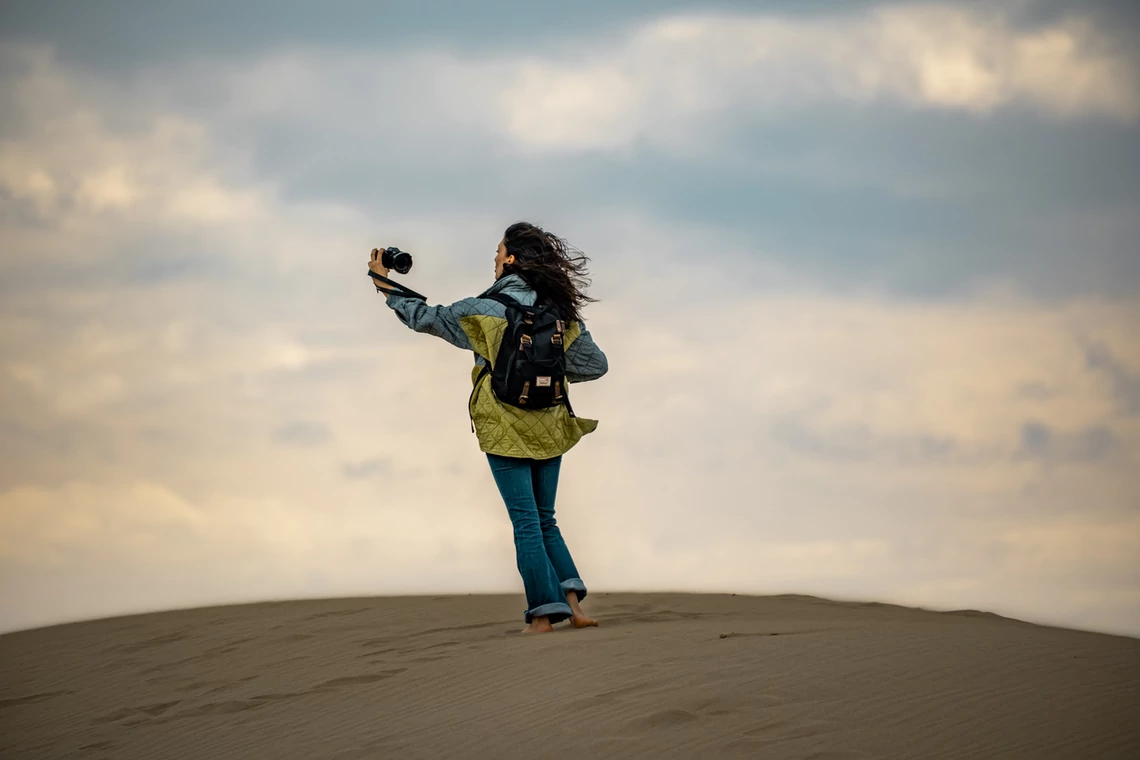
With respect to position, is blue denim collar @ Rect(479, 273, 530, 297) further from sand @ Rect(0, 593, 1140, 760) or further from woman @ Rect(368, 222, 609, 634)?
sand @ Rect(0, 593, 1140, 760)

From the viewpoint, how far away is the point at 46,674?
31.4ft

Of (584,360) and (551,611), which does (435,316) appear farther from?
(551,611)

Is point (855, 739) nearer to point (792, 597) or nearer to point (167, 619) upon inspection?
point (792, 597)

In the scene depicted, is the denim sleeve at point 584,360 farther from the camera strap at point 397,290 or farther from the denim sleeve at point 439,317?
the camera strap at point 397,290

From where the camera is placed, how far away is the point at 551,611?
8141 mm

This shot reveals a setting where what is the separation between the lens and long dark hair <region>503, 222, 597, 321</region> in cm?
830

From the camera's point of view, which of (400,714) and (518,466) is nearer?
(400,714)

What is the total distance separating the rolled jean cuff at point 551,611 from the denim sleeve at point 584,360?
1525mm

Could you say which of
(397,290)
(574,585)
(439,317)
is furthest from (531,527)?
(397,290)

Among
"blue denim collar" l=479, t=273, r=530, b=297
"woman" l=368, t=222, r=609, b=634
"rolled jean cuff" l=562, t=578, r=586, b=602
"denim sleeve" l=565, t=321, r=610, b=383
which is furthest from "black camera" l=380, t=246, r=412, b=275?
"rolled jean cuff" l=562, t=578, r=586, b=602

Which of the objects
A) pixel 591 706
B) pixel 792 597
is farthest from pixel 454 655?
pixel 792 597

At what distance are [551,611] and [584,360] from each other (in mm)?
1691

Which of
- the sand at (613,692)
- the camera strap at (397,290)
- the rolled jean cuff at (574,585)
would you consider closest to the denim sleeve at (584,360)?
the camera strap at (397,290)

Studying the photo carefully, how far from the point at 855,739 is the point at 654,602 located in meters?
5.55
